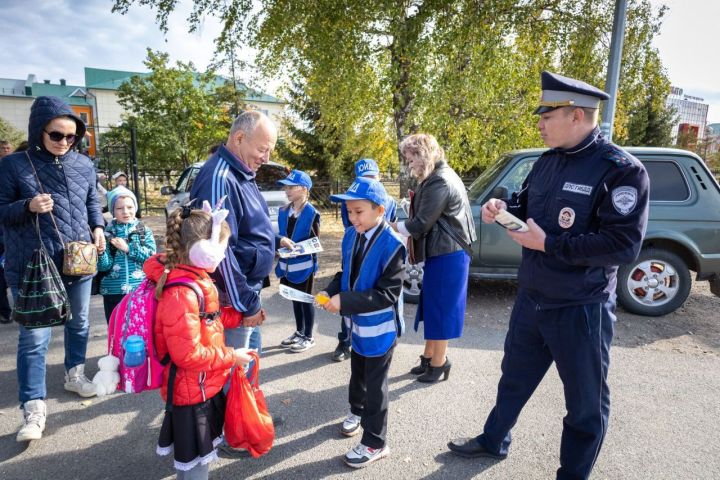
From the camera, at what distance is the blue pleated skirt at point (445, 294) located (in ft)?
11.6

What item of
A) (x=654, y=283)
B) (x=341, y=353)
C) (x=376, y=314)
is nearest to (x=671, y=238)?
(x=654, y=283)

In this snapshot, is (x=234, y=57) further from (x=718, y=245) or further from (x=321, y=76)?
(x=718, y=245)

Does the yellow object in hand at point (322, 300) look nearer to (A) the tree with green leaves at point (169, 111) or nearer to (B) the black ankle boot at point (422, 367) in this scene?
(B) the black ankle boot at point (422, 367)

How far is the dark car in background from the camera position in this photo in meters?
5.25

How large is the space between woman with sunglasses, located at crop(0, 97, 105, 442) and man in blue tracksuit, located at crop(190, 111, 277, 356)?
1294 millimetres

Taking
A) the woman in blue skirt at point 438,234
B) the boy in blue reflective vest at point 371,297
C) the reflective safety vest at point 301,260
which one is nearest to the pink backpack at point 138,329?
the boy in blue reflective vest at point 371,297

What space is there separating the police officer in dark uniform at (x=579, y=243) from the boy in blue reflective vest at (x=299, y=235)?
7.43 ft

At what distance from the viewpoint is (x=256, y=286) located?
2539 millimetres

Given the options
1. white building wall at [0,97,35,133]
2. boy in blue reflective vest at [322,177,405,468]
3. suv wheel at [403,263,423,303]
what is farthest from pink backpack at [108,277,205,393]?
white building wall at [0,97,35,133]

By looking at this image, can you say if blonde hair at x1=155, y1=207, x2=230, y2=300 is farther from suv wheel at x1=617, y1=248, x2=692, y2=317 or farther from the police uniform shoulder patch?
suv wheel at x1=617, y1=248, x2=692, y2=317

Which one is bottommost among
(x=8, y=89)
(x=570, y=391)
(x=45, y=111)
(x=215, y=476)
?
(x=215, y=476)

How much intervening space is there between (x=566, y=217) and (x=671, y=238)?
410cm

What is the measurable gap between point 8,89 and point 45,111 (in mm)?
84994

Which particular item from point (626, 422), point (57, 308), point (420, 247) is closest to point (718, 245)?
point (626, 422)
